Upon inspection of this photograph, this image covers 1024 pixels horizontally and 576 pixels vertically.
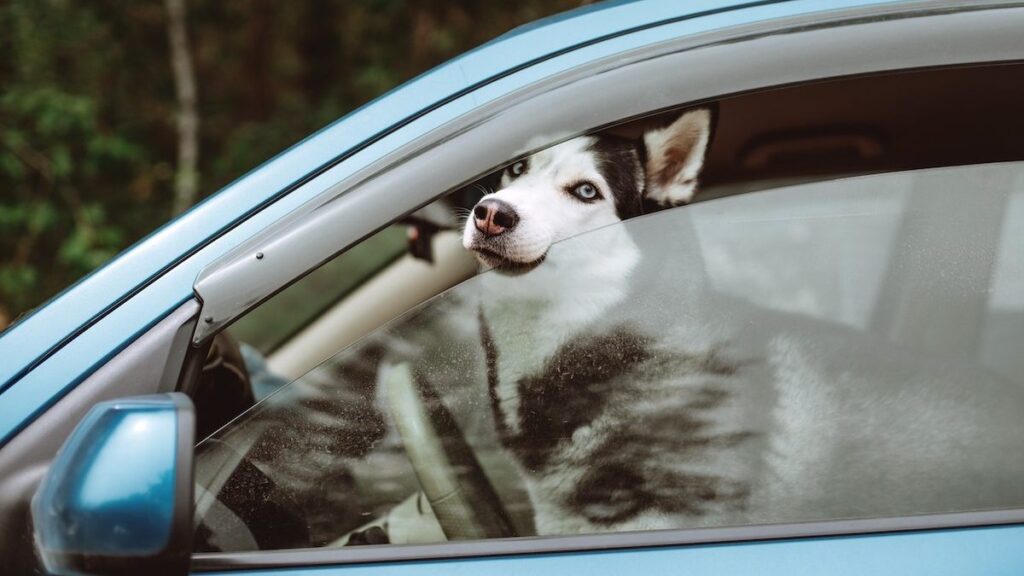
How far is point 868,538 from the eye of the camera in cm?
121

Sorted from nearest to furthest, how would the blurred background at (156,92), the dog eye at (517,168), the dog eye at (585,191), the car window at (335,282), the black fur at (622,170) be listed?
1. the dog eye at (517,168)
2. the black fur at (622,170)
3. the dog eye at (585,191)
4. the car window at (335,282)
5. the blurred background at (156,92)

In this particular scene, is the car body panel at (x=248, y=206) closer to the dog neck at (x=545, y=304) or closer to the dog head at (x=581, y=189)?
the dog head at (x=581, y=189)

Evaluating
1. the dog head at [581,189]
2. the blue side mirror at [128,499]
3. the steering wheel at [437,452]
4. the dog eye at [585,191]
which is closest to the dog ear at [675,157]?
the dog head at [581,189]

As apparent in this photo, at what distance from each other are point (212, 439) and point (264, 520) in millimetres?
141

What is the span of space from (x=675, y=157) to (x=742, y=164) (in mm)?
465

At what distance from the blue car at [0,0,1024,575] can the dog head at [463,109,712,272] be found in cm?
8

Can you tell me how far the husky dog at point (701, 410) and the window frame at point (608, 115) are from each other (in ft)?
0.31

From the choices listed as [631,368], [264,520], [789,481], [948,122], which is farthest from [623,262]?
[948,122]

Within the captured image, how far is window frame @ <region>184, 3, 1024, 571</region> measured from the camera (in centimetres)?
124

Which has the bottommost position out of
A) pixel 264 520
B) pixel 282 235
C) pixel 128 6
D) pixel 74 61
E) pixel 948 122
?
pixel 264 520

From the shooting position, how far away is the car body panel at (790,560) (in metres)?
1.17

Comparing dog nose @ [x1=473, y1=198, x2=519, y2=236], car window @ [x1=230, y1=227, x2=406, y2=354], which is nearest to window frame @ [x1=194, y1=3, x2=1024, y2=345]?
dog nose @ [x1=473, y1=198, x2=519, y2=236]

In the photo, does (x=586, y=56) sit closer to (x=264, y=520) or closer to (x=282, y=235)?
(x=282, y=235)

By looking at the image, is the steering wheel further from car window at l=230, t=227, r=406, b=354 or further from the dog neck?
car window at l=230, t=227, r=406, b=354
